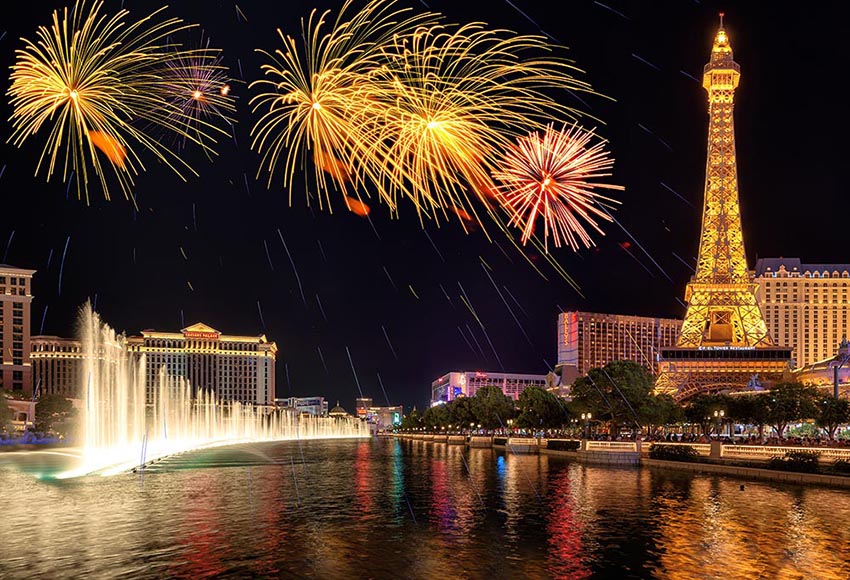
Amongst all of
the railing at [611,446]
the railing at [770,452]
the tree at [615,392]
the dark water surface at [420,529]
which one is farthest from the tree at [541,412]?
the dark water surface at [420,529]

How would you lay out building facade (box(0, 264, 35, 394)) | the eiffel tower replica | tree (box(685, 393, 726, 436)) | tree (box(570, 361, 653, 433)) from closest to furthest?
1. tree (box(570, 361, 653, 433))
2. tree (box(685, 393, 726, 436))
3. the eiffel tower replica
4. building facade (box(0, 264, 35, 394))

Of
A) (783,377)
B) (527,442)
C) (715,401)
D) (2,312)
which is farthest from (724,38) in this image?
(2,312)

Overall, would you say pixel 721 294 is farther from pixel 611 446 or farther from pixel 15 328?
pixel 15 328

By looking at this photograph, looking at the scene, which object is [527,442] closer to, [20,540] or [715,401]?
[715,401]

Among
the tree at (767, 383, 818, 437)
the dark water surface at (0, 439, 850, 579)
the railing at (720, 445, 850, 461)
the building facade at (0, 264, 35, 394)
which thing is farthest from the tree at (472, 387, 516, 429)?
the building facade at (0, 264, 35, 394)

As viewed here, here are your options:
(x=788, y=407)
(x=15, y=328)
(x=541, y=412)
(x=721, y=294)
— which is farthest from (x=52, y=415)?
(x=721, y=294)

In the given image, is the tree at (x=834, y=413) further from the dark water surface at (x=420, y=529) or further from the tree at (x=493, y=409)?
the tree at (x=493, y=409)

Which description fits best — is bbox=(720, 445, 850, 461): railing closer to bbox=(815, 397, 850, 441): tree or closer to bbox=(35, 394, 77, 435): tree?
bbox=(815, 397, 850, 441): tree
